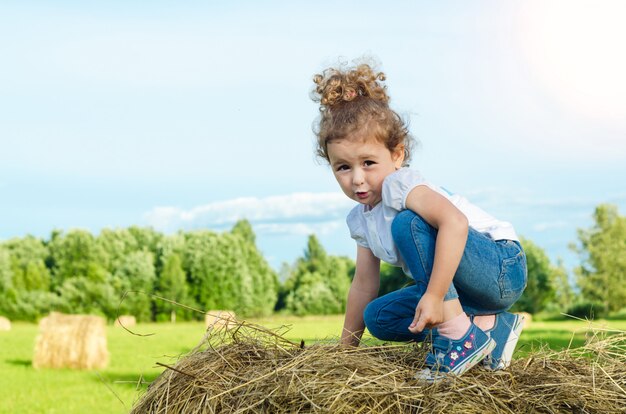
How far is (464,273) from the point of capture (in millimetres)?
3238

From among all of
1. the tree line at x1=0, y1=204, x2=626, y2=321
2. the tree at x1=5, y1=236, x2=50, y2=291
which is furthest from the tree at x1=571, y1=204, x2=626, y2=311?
the tree at x1=5, y1=236, x2=50, y2=291

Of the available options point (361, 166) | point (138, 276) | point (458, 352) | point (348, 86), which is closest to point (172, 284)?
point (138, 276)

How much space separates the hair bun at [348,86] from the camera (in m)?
3.61

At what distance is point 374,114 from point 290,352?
116cm

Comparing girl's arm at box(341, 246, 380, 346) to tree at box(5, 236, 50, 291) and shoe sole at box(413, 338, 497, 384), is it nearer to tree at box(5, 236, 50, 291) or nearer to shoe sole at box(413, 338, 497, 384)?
shoe sole at box(413, 338, 497, 384)

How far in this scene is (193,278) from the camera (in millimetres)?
39812

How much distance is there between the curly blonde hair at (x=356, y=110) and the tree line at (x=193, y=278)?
32.8 meters

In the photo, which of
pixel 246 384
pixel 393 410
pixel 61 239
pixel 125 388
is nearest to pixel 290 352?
pixel 246 384

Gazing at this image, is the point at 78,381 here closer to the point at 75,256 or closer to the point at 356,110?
the point at 356,110

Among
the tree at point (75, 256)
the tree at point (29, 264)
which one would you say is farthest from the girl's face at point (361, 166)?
the tree at point (29, 264)

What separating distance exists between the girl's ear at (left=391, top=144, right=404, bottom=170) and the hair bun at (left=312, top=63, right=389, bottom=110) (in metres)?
0.27

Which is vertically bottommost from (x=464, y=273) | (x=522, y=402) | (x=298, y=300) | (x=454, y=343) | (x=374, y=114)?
(x=298, y=300)

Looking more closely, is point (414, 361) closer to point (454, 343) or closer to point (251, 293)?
point (454, 343)

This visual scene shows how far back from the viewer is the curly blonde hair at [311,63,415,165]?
3369 mm
